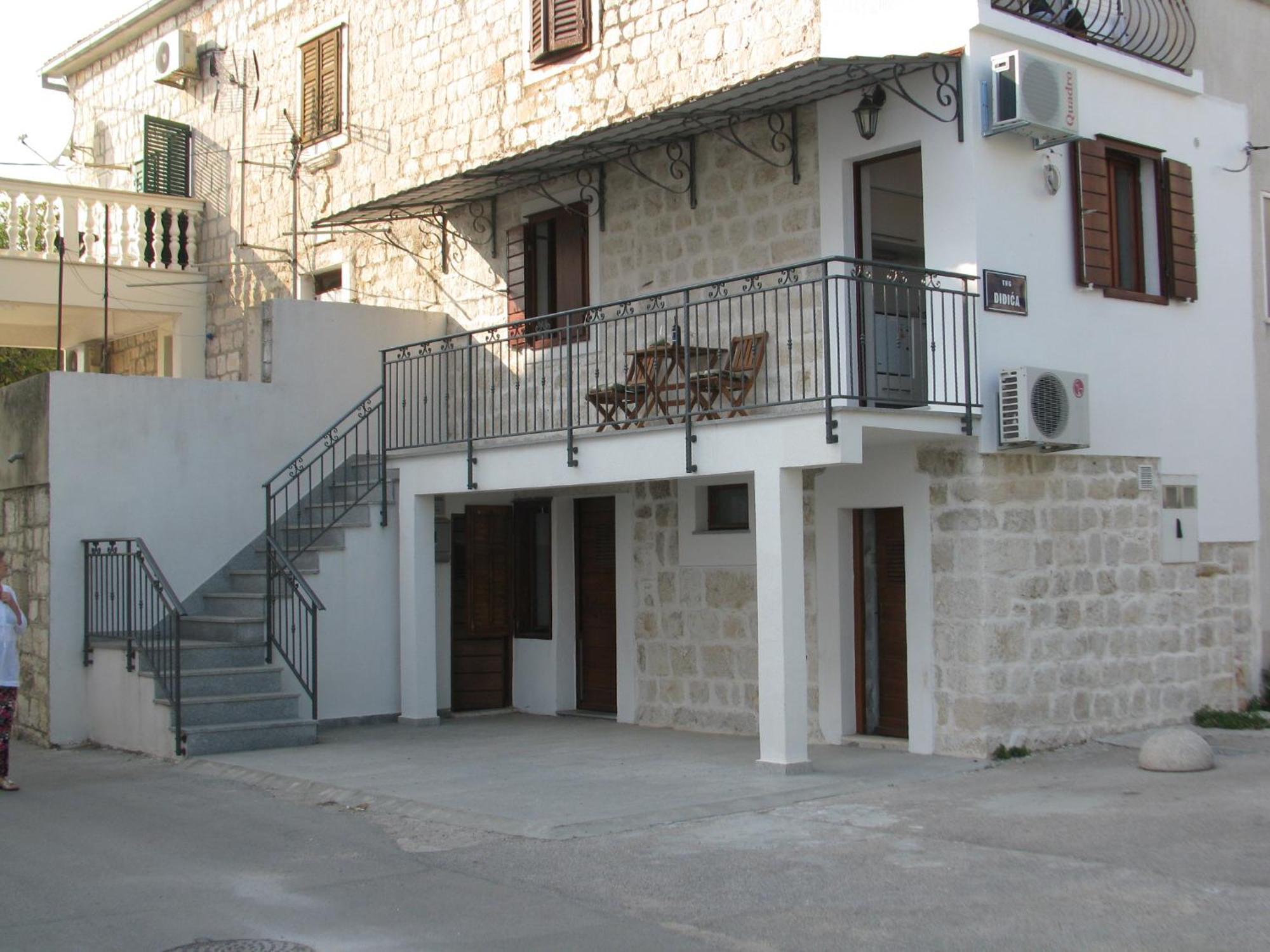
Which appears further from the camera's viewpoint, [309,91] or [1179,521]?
[309,91]

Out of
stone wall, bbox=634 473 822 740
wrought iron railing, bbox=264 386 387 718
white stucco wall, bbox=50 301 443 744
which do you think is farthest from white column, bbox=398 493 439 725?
stone wall, bbox=634 473 822 740

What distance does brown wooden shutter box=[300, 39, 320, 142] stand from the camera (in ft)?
55.2

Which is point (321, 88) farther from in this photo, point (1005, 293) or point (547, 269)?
point (1005, 293)

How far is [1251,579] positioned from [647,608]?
5375 mm

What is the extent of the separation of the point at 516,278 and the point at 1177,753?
25.5 feet

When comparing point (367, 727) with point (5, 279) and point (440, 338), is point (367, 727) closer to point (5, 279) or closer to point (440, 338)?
point (440, 338)

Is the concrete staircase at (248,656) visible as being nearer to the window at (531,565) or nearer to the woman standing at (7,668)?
the woman standing at (7,668)

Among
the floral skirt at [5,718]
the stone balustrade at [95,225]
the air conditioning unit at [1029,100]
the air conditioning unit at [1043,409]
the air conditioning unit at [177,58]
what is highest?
the air conditioning unit at [177,58]

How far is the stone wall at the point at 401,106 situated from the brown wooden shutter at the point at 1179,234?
3164mm

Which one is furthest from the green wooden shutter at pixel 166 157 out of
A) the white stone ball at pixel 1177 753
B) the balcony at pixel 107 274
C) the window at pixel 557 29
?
the white stone ball at pixel 1177 753

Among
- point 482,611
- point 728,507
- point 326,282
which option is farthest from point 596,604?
point 326,282

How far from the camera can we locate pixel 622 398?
11.6m

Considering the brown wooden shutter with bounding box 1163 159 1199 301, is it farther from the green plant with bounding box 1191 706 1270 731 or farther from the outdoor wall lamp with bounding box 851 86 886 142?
the green plant with bounding box 1191 706 1270 731

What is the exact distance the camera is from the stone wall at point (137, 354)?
1873cm
